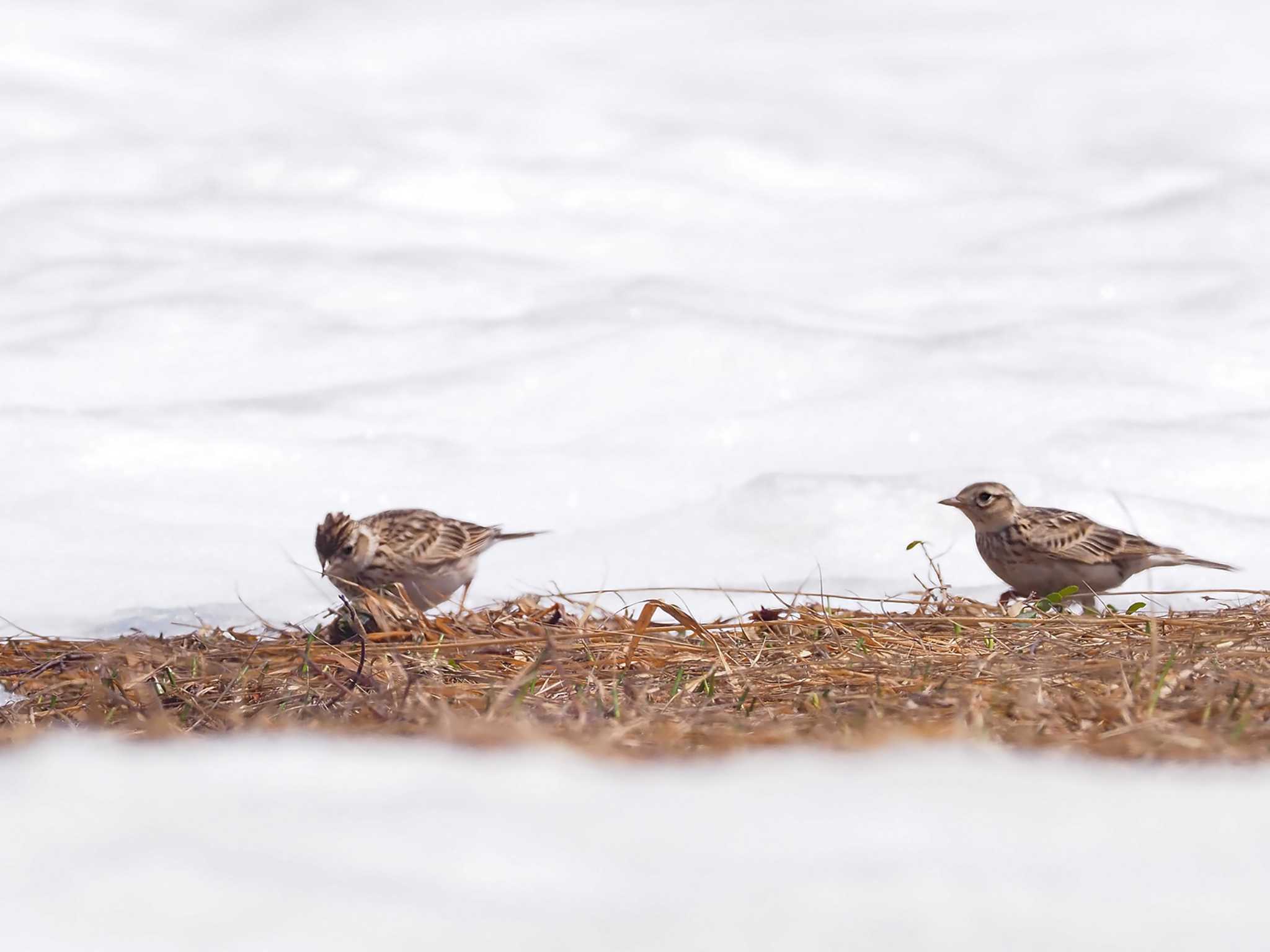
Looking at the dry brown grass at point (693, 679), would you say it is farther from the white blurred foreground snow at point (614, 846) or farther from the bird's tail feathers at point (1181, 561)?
the bird's tail feathers at point (1181, 561)

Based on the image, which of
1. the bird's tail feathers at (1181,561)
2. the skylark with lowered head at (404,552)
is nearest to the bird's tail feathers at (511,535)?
the skylark with lowered head at (404,552)

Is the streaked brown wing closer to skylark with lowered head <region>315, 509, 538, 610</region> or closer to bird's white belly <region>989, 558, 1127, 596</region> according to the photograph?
bird's white belly <region>989, 558, 1127, 596</region>

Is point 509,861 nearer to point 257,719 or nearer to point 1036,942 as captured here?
point 1036,942

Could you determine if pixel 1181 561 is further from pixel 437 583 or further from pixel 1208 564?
pixel 437 583

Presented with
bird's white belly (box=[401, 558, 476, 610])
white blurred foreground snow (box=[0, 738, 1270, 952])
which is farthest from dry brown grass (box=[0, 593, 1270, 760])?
bird's white belly (box=[401, 558, 476, 610])

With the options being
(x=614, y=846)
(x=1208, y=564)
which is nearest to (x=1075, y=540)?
(x=1208, y=564)
